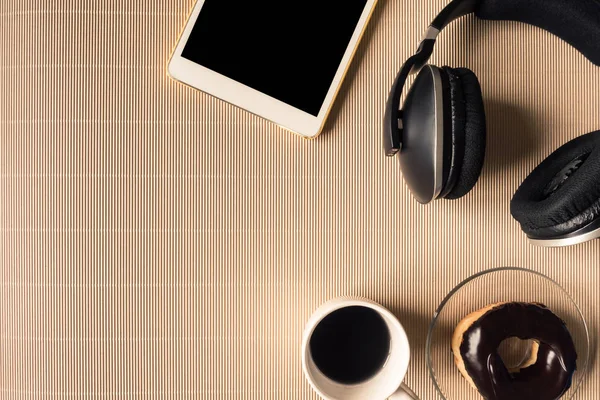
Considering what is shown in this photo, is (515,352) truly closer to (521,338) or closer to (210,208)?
(521,338)

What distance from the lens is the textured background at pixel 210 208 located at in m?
0.52

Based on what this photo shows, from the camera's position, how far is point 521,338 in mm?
476

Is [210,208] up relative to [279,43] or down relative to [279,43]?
down

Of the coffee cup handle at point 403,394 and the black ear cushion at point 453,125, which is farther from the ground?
the black ear cushion at point 453,125

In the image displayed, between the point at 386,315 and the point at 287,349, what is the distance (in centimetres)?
12

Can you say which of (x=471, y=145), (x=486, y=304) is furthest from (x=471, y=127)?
(x=486, y=304)

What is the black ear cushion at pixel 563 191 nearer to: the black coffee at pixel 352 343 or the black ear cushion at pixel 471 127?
the black ear cushion at pixel 471 127

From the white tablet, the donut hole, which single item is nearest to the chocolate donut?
the donut hole

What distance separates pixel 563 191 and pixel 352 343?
0.23m

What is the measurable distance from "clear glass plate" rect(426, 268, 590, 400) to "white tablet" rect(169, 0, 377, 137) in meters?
0.22

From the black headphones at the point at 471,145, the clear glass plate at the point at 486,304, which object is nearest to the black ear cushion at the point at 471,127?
the black headphones at the point at 471,145

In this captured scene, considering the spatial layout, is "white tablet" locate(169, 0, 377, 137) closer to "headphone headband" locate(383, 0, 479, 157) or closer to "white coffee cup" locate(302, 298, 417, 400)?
"headphone headband" locate(383, 0, 479, 157)

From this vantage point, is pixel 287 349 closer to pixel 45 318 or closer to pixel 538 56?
pixel 45 318

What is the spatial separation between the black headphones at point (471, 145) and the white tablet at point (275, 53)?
0.08 m
